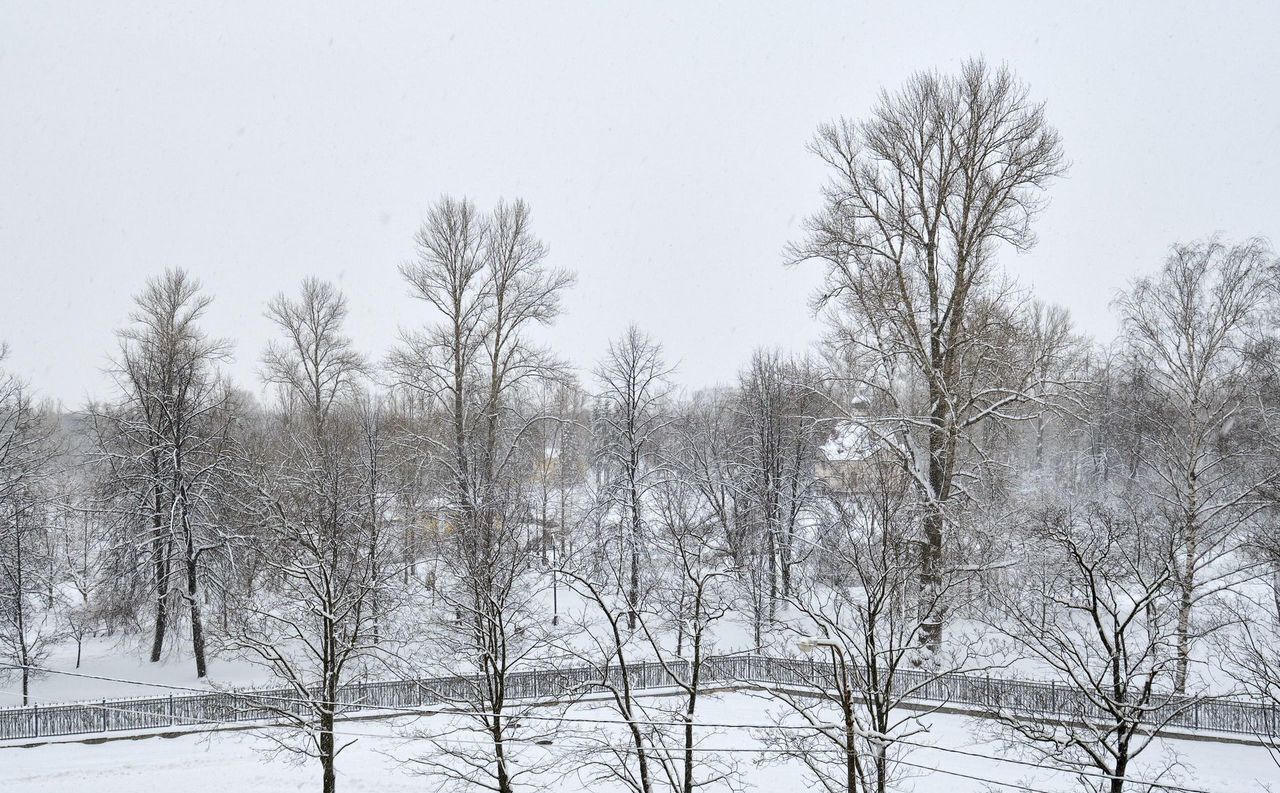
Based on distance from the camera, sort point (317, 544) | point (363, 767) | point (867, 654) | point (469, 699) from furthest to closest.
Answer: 1. point (317, 544)
2. point (363, 767)
3. point (469, 699)
4. point (867, 654)

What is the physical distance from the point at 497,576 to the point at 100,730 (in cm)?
1049

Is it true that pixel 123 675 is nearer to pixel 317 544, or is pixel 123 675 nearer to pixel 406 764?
pixel 317 544

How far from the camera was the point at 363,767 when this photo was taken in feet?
55.5

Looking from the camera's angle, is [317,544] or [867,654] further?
[317,544]

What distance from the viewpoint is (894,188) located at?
1892cm

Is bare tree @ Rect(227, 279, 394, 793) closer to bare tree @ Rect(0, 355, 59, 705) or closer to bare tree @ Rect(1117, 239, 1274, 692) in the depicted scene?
bare tree @ Rect(0, 355, 59, 705)

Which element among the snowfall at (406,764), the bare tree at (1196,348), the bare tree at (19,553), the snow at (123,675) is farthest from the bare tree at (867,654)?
the bare tree at (19,553)

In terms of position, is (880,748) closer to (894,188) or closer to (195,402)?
(894,188)

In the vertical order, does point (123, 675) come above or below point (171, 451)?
below

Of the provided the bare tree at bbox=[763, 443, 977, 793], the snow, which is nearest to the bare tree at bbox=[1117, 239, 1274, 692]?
the bare tree at bbox=[763, 443, 977, 793]

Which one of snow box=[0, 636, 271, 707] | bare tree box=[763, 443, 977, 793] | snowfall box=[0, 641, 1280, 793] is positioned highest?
bare tree box=[763, 443, 977, 793]

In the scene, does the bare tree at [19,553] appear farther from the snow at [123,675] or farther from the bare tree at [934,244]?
the bare tree at [934,244]

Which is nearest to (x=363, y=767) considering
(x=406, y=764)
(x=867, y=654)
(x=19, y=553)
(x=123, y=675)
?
(x=406, y=764)

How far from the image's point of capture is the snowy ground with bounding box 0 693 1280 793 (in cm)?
1510
